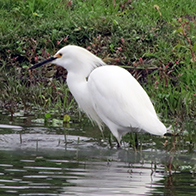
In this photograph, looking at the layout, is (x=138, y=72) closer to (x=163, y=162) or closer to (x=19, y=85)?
(x=19, y=85)

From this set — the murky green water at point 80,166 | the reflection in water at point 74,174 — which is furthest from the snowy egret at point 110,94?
the reflection in water at point 74,174

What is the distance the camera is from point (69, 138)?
6055mm

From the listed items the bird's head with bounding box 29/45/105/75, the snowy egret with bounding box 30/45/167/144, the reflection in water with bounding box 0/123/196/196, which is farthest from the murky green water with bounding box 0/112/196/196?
the bird's head with bounding box 29/45/105/75

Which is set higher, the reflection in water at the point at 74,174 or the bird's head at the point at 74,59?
the bird's head at the point at 74,59

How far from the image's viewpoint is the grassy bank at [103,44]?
7.77m

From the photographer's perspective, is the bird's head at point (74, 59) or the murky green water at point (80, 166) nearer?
the murky green water at point (80, 166)

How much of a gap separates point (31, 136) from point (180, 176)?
2.12 metres

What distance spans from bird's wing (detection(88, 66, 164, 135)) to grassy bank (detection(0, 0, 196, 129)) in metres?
1.20

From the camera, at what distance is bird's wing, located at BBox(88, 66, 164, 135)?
6016 millimetres

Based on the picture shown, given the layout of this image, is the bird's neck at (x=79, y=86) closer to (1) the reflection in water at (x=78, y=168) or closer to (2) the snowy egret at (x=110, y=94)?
(2) the snowy egret at (x=110, y=94)

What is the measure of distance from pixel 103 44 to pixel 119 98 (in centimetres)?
335

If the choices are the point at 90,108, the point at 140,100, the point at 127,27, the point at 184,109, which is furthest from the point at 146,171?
the point at 127,27

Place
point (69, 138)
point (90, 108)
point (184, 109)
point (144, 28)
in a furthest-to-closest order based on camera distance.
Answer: point (144, 28), point (184, 109), point (90, 108), point (69, 138)

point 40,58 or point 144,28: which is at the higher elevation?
point 144,28
